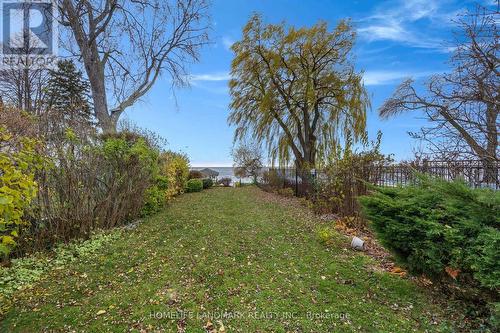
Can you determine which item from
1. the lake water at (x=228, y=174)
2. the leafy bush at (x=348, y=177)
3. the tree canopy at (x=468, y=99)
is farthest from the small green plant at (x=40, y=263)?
the lake water at (x=228, y=174)

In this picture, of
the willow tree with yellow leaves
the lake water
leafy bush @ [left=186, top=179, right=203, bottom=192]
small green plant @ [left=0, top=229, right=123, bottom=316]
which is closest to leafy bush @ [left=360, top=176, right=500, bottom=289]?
small green plant @ [left=0, top=229, right=123, bottom=316]

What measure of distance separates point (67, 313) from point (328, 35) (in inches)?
562

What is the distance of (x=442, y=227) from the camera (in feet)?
8.64

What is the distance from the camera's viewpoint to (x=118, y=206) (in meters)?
6.20

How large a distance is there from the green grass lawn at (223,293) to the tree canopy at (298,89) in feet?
29.6

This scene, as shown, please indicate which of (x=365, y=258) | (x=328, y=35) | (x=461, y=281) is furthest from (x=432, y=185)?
(x=328, y=35)

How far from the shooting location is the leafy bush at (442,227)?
7.30ft

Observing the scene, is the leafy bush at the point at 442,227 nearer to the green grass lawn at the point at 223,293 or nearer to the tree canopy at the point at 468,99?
the green grass lawn at the point at 223,293

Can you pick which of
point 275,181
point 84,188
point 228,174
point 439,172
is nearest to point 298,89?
point 275,181

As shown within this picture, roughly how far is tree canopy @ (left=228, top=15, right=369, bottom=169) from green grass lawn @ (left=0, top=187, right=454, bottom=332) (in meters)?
9.04

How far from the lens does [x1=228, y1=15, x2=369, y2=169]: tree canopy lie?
44.4ft

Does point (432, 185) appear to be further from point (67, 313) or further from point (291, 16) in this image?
point (291, 16)

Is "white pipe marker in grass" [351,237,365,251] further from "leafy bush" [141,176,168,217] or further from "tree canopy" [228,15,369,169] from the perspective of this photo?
"tree canopy" [228,15,369,169]

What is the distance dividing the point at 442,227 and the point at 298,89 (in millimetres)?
12833
